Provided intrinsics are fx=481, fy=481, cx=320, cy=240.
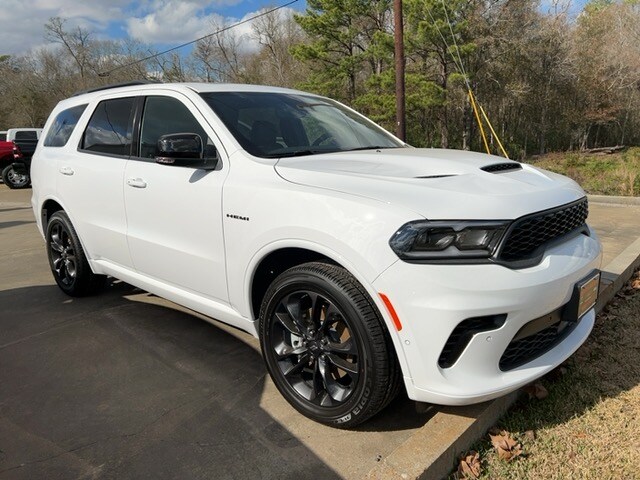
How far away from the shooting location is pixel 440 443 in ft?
6.92

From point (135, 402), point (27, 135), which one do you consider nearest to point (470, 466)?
point (135, 402)

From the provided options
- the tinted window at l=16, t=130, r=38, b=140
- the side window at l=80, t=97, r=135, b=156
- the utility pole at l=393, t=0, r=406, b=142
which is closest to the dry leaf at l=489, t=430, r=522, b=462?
the side window at l=80, t=97, r=135, b=156

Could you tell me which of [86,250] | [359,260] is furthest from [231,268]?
[86,250]

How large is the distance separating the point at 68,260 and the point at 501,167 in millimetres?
3775

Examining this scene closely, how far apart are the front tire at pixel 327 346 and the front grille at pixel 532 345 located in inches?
19.5

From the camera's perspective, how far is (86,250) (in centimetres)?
407

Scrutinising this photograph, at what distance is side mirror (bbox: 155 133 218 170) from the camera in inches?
107

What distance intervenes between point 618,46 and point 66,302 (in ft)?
99.8

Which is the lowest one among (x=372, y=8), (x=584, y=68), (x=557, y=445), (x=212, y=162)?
(x=557, y=445)

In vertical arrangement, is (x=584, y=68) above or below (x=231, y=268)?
above

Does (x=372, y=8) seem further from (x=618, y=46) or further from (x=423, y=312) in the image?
(x=423, y=312)

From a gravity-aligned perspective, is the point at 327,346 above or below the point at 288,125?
below

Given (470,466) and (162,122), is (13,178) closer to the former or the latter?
(162,122)

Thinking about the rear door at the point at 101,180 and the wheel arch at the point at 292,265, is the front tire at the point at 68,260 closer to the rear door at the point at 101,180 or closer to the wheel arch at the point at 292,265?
the rear door at the point at 101,180
